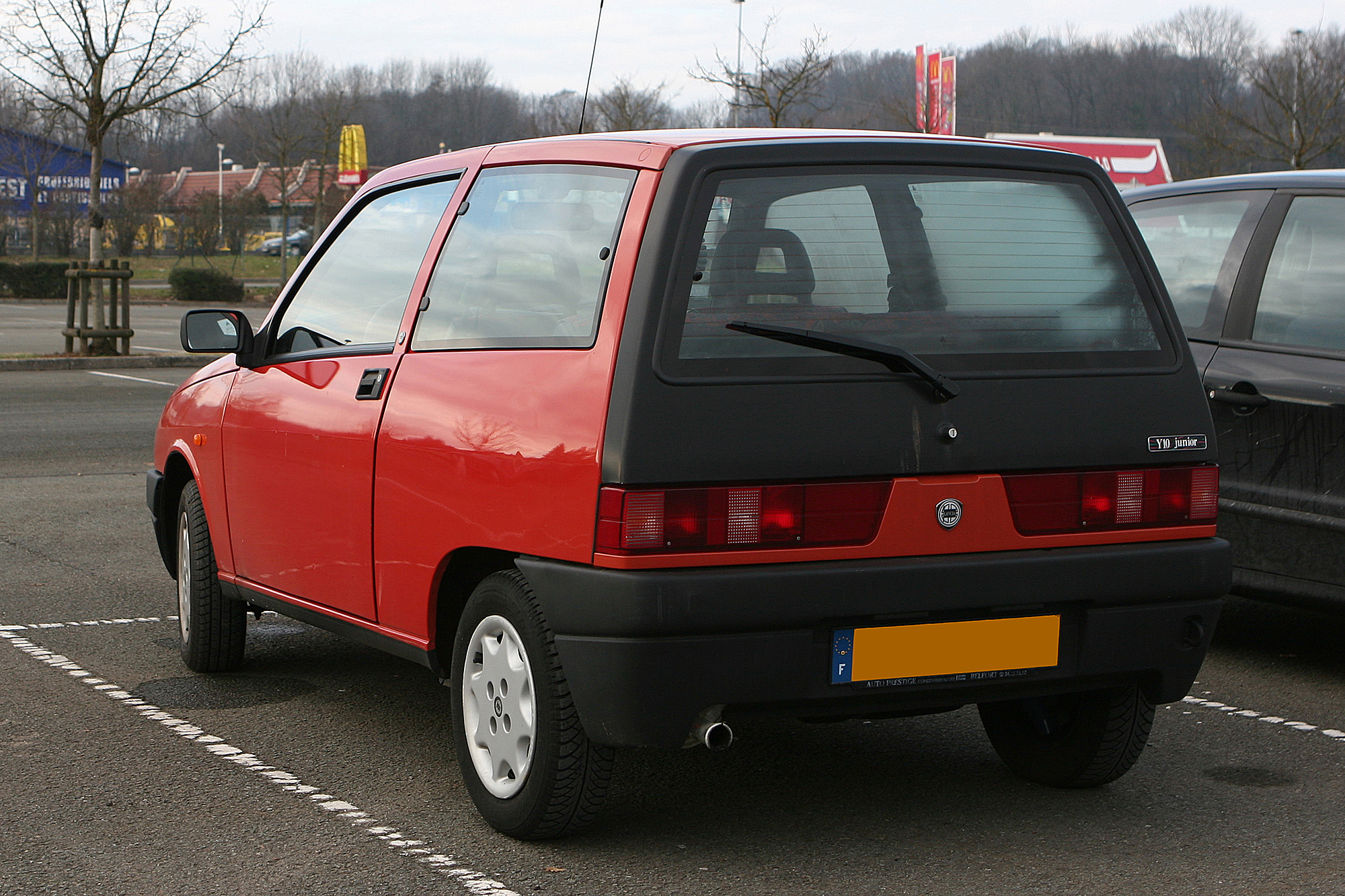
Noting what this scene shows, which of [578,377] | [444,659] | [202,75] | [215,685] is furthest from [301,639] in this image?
[202,75]

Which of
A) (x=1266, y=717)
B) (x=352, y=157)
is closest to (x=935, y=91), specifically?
(x=352, y=157)

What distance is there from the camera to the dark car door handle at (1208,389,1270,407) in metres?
5.49

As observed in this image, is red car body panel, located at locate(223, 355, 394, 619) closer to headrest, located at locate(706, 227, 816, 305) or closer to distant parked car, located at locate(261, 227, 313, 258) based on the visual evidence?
headrest, located at locate(706, 227, 816, 305)

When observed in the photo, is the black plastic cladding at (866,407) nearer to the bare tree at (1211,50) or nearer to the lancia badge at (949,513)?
the lancia badge at (949,513)

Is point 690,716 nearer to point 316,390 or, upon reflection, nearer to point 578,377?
point 578,377

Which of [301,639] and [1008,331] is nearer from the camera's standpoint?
[1008,331]

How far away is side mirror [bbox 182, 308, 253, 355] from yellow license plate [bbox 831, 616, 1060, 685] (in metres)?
2.46

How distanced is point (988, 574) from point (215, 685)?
9.75 ft

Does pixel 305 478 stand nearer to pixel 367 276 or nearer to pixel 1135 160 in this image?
pixel 367 276

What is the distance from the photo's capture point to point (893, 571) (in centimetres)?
346

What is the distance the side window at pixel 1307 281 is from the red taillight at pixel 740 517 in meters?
2.69

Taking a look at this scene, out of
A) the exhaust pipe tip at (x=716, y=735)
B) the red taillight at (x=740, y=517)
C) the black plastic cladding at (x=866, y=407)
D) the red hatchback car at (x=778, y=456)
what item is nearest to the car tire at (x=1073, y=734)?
the red hatchback car at (x=778, y=456)

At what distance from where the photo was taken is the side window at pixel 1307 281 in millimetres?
5449

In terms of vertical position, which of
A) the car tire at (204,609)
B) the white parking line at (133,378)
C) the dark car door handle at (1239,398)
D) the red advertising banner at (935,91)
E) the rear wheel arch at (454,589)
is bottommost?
the white parking line at (133,378)
